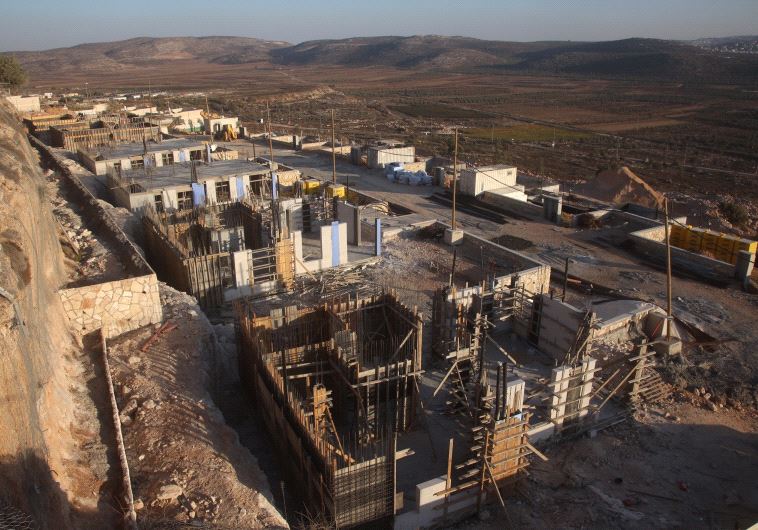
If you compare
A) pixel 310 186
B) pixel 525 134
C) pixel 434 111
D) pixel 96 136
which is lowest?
pixel 525 134

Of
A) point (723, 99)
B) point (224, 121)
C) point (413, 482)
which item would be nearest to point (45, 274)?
point (413, 482)

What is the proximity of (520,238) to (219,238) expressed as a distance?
12.2 metres

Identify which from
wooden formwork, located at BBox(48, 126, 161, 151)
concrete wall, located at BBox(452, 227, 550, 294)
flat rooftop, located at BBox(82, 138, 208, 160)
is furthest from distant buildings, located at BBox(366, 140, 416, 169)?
concrete wall, located at BBox(452, 227, 550, 294)

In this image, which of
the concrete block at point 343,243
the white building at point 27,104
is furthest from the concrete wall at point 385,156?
the white building at point 27,104

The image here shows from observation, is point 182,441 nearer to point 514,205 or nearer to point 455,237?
point 455,237

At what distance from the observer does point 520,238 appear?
23.7m

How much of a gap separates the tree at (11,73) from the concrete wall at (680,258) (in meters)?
54.1

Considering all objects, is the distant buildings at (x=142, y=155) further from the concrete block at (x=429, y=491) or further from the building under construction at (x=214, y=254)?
the concrete block at (x=429, y=491)

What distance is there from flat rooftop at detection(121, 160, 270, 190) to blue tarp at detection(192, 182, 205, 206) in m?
0.88

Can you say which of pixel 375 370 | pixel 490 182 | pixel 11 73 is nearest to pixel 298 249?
pixel 375 370

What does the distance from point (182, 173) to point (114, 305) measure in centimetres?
1425

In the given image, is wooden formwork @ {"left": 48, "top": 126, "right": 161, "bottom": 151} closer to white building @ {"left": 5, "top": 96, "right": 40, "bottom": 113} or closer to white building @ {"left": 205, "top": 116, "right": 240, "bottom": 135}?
white building @ {"left": 205, "top": 116, "right": 240, "bottom": 135}

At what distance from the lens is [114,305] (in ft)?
38.0

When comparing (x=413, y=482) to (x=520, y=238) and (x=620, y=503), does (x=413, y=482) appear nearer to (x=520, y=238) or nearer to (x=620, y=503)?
(x=620, y=503)
